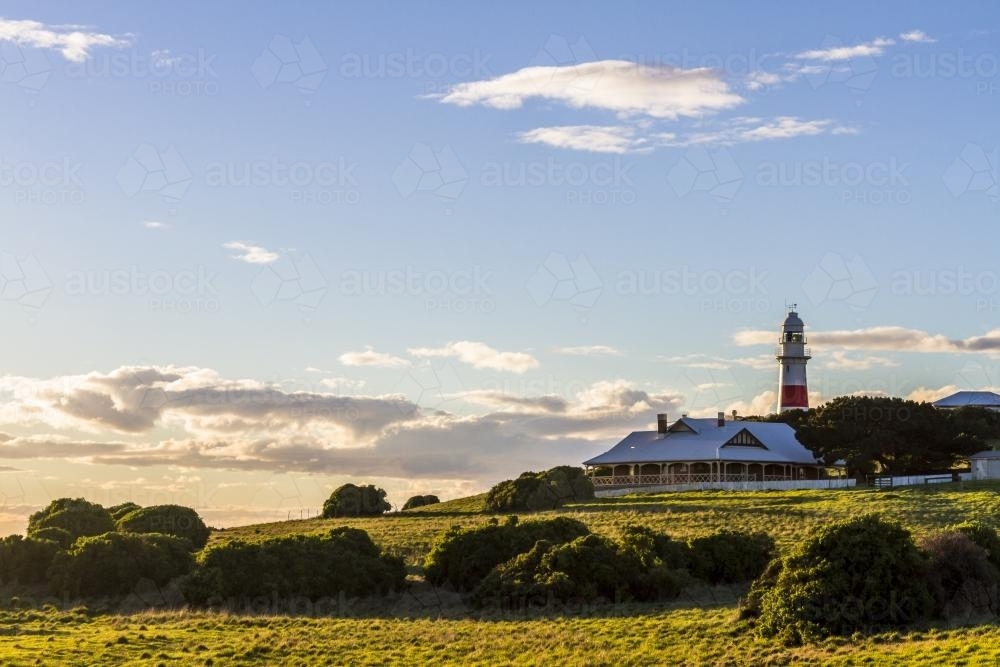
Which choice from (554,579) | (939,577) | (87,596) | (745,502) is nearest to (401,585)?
(554,579)

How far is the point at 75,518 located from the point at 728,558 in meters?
32.4

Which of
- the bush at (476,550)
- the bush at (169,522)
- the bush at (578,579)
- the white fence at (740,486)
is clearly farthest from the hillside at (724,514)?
the bush at (578,579)

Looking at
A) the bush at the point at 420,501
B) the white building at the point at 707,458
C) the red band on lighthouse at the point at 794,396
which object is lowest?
the bush at the point at 420,501

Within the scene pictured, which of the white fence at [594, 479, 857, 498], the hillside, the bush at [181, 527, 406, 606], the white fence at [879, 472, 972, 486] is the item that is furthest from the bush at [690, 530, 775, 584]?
the white fence at [879, 472, 972, 486]

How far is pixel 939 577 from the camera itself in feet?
116

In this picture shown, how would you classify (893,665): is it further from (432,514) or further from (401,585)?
(432,514)

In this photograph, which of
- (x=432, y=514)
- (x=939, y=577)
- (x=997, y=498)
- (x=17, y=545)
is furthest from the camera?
(x=432, y=514)

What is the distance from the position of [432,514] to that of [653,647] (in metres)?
38.6

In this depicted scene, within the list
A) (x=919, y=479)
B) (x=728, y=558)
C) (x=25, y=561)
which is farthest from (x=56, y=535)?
(x=919, y=479)

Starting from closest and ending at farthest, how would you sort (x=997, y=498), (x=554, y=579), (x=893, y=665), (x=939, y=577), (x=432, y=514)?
(x=893, y=665) < (x=939, y=577) < (x=554, y=579) < (x=997, y=498) < (x=432, y=514)

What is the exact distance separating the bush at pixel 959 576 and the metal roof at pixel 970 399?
3143 inches

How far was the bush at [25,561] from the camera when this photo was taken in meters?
50.6

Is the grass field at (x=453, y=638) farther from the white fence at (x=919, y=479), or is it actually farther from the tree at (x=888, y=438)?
the tree at (x=888, y=438)

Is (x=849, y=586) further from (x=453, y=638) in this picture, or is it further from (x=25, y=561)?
(x=25, y=561)
